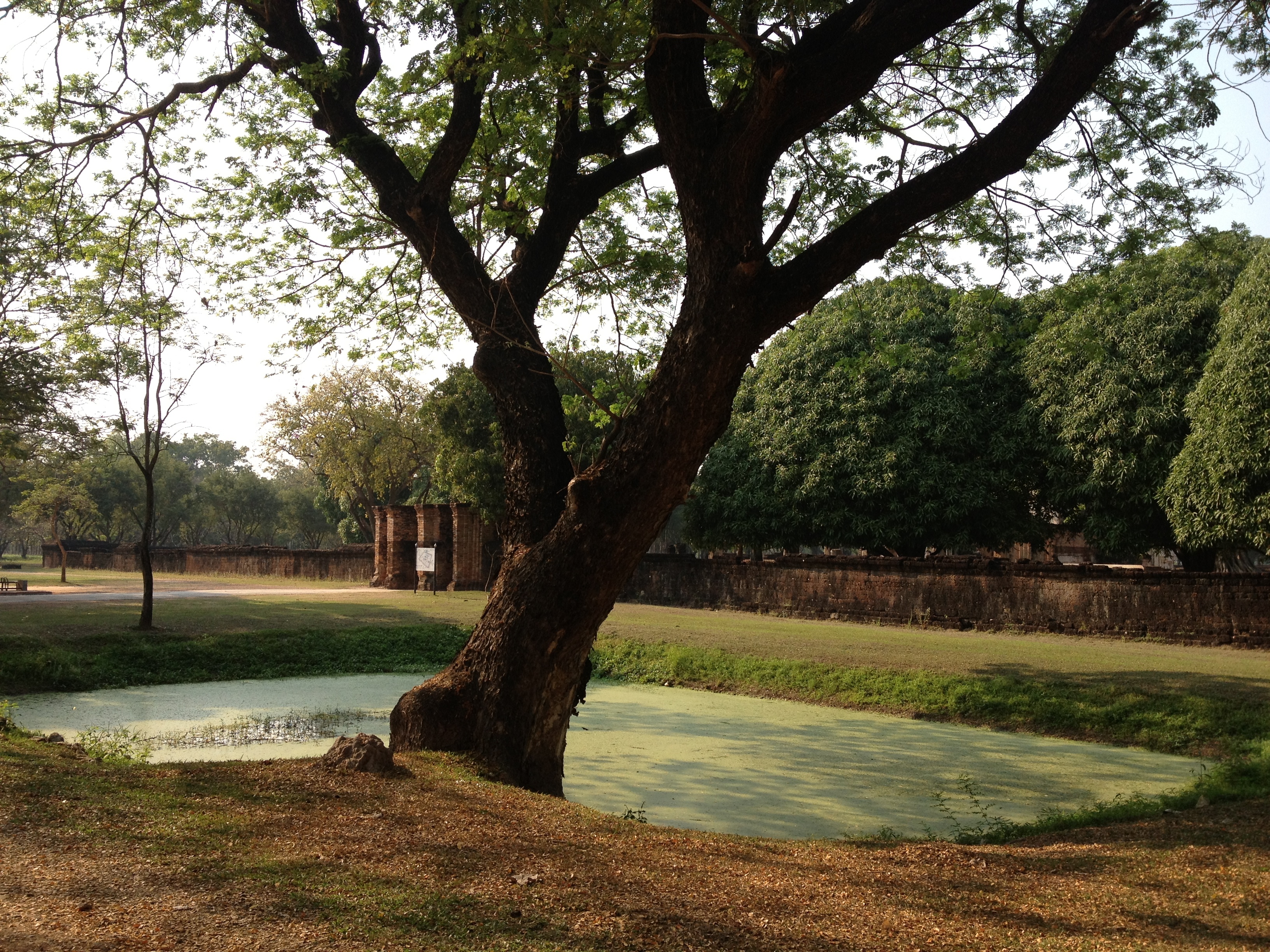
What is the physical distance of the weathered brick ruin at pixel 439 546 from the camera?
2600cm

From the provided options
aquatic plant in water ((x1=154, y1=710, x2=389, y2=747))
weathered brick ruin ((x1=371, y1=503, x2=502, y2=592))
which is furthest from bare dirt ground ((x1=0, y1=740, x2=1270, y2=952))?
weathered brick ruin ((x1=371, y1=503, x2=502, y2=592))

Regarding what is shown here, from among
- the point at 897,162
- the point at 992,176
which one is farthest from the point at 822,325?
the point at 992,176

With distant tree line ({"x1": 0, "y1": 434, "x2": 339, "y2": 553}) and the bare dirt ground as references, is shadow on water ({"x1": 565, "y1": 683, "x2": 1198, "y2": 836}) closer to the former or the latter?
the bare dirt ground

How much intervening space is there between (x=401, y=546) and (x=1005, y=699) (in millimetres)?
19694

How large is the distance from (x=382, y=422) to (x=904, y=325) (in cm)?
1948

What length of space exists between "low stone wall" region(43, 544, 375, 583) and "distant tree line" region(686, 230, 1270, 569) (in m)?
12.9

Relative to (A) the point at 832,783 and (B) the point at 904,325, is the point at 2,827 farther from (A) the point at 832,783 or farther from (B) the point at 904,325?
(B) the point at 904,325

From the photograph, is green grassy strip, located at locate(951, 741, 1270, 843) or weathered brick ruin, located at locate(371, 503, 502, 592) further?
weathered brick ruin, located at locate(371, 503, 502, 592)

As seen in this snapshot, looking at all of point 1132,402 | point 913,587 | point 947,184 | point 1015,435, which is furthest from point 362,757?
point 1015,435

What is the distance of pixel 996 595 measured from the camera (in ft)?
55.8

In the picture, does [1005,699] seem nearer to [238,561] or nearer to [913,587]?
[913,587]

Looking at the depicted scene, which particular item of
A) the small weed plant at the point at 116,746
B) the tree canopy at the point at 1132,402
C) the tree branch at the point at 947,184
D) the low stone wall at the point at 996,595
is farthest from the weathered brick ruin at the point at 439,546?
the tree branch at the point at 947,184

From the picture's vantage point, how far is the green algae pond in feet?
22.9

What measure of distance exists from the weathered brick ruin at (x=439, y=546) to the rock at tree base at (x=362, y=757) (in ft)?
63.9
